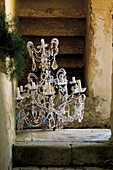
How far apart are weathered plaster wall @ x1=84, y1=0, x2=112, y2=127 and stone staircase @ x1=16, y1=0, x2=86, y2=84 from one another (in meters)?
0.70

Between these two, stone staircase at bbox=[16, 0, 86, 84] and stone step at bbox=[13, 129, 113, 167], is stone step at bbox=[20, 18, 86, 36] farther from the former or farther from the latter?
stone step at bbox=[13, 129, 113, 167]

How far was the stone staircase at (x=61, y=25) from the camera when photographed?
460 centimetres

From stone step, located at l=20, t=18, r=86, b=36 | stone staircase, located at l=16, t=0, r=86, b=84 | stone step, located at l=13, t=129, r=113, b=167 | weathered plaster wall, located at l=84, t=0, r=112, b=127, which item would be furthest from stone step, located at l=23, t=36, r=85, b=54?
stone step, located at l=13, t=129, r=113, b=167

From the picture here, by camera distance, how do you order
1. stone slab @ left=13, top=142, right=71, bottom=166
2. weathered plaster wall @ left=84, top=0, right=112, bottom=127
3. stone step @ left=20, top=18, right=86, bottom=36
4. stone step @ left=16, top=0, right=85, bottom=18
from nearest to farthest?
1. stone slab @ left=13, top=142, right=71, bottom=166
2. weathered plaster wall @ left=84, top=0, right=112, bottom=127
3. stone step @ left=16, top=0, right=85, bottom=18
4. stone step @ left=20, top=18, right=86, bottom=36

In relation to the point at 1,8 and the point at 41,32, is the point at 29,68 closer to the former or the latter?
the point at 41,32

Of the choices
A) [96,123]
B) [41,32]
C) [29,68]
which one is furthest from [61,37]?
[96,123]

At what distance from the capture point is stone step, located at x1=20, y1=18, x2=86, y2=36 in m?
4.70

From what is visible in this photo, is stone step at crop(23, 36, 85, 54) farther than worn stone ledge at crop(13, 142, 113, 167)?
Yes

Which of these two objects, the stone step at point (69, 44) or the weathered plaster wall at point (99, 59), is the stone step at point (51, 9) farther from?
the weathered plaster wall at point (99, 59)

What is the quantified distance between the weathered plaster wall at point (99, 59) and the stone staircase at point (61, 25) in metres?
0.70

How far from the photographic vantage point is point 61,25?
188 inches

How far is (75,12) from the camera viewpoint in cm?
459

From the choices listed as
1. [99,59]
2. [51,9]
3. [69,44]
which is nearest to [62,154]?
[99,59]

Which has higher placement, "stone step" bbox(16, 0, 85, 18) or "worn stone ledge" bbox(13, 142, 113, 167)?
"stone step" bbox(16, 0, 85, 18)
